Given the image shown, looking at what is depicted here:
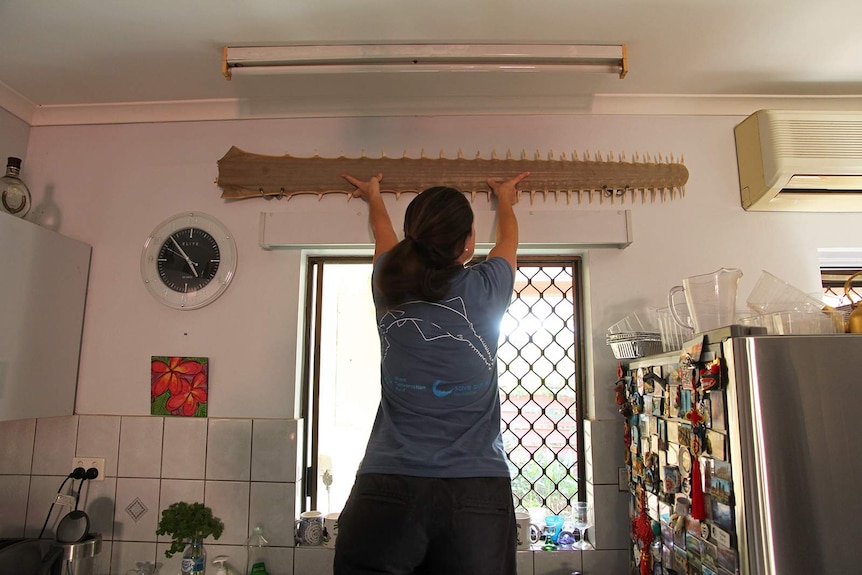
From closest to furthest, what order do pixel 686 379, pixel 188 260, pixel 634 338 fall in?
pixel 686 379 → pixel 634 338 → pixel 188 260

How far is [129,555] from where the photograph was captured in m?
1.88

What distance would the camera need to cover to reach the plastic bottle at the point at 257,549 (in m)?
1.83

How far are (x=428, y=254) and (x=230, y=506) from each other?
1229 millimetres

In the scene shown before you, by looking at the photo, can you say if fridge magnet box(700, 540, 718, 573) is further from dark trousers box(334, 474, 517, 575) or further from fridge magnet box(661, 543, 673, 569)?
dark trousers box(334, 474, 517, 575)

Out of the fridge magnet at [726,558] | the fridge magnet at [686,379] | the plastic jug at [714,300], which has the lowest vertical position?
the fridge magnet at [726,558]

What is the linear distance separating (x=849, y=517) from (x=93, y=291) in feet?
7.55

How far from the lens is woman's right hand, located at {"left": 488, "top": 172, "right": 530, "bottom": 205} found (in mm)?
1931

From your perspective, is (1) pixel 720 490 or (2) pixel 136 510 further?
(2) pixel 136 510

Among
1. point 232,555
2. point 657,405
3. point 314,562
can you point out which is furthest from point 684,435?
point 232,555

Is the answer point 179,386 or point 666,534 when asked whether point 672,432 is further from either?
point 179,386

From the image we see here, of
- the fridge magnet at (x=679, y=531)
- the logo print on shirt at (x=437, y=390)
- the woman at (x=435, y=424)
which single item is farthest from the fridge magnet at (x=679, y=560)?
the logo print on shirt at (x=437, y=390)

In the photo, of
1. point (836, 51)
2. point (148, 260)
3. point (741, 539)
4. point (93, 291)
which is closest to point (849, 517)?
point (741, 539)

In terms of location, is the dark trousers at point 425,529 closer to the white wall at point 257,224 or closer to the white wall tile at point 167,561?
the white wall at point 257,224

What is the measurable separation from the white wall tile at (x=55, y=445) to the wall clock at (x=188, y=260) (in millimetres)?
537
